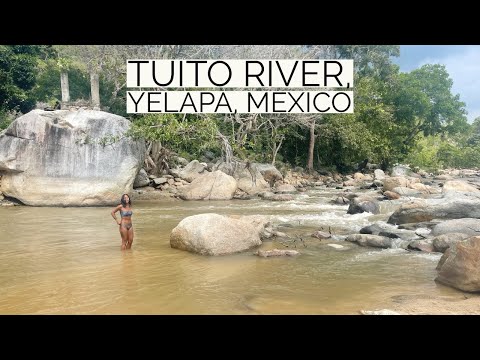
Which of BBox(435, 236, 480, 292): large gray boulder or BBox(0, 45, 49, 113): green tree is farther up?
BBox(0, 45, 49, 113): green tree

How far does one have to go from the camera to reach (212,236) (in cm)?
738

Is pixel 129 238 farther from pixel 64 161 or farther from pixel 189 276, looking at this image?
pixel 64 161

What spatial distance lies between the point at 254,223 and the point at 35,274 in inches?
169

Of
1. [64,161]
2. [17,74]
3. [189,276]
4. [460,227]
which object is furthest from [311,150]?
[189,276]

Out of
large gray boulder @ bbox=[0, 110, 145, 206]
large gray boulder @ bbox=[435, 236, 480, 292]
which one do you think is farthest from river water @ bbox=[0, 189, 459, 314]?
large gray boulder @ bbox=[0, 110, 145, 206]

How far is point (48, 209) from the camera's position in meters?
13.6

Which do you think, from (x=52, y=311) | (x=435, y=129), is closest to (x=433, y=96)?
(x=435, y=129)

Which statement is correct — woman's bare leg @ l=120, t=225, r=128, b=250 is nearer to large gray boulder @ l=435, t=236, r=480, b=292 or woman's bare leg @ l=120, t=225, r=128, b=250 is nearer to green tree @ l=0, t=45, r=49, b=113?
large gray boulder @ l=435, t=236, r=480, b=292

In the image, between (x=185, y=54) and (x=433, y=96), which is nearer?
(x=185, y=54)

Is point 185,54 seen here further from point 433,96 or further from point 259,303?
point 433,96

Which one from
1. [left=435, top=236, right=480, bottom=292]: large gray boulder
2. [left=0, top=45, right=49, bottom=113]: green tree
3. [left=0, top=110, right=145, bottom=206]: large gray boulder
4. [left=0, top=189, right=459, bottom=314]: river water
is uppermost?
[left=0, top=45, right=49, bottom=113]: green tree

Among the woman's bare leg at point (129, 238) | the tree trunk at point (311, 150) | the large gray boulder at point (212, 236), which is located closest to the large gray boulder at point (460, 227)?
the large gray boulder at point (212, 236)

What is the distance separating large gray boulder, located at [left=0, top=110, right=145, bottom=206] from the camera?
14.4m

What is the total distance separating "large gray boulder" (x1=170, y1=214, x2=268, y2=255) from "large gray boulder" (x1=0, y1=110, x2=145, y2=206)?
7.52 m
